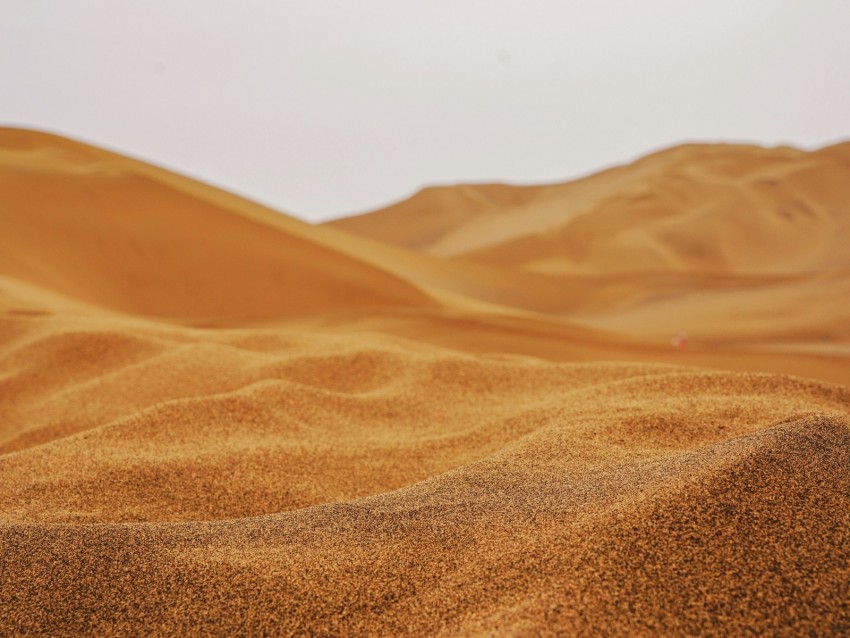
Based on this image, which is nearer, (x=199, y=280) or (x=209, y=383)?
(x=209, y=383)

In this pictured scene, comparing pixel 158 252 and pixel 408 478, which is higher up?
pixel 158 252

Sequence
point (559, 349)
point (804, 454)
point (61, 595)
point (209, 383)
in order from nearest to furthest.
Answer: point (61, 595), point (804, 454), point (209, 383), point (559, 349)

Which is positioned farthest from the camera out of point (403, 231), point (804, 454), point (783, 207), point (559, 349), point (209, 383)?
point (403, 231)

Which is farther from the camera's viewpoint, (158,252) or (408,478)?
(158,252)

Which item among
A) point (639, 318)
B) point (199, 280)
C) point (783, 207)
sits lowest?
point (639, 318)

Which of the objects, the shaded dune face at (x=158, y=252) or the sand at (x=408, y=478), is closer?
the sand at (x=408, y=478)

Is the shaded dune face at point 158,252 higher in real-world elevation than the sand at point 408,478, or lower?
higher

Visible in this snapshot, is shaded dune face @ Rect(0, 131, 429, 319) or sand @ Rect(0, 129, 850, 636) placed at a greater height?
shaded dune face @ Rect(0, 131, 429, 319)

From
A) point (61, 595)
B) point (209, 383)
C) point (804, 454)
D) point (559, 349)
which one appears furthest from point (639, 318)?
point (61, 595)

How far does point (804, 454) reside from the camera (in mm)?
1382

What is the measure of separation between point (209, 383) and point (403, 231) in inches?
813

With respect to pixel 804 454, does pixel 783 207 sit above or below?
above

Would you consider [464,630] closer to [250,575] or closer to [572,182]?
[250,575]

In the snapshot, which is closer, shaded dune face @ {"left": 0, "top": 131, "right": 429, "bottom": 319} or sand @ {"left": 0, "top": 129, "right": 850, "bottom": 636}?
sand @ {"left": 0, "top": 129, "right": 850, "bottom": 636}
